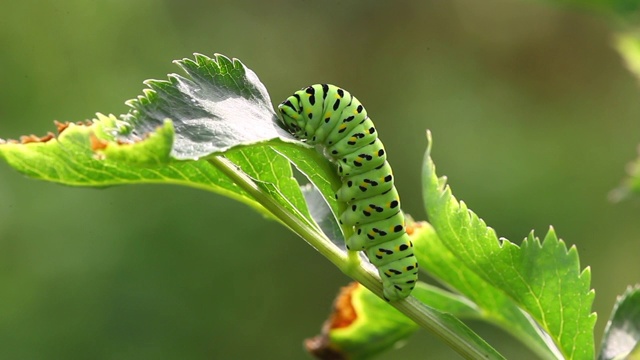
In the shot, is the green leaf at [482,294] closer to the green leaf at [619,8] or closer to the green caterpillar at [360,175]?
the green caterpillar at [360,175]

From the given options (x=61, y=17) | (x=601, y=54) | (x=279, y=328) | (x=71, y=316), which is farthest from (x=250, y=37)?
(x=601, y=54)

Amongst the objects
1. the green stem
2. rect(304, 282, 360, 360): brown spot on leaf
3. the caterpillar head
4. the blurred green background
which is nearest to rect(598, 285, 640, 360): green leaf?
the green stem

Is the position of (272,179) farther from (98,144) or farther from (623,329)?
(623,329)

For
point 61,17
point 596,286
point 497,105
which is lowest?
point 596,286

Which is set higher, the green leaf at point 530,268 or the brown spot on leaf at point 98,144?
the brown spot on leaf at point 98,144

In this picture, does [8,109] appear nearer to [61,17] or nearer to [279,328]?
[61,17]

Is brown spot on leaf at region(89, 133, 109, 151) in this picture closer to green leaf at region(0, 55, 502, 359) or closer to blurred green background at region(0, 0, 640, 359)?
green leaf at region(0, 55, 502, 359)

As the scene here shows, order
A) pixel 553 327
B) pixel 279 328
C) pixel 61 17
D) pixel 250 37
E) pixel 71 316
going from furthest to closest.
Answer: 1. pixel 250 37
2. pixel 61 17
3. pixel 279 328
4. pixel 71 316
5. pixel 553 327

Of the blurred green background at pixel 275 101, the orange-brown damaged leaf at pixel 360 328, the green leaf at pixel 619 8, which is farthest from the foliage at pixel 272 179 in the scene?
the blurred green background at pixel 275 101
